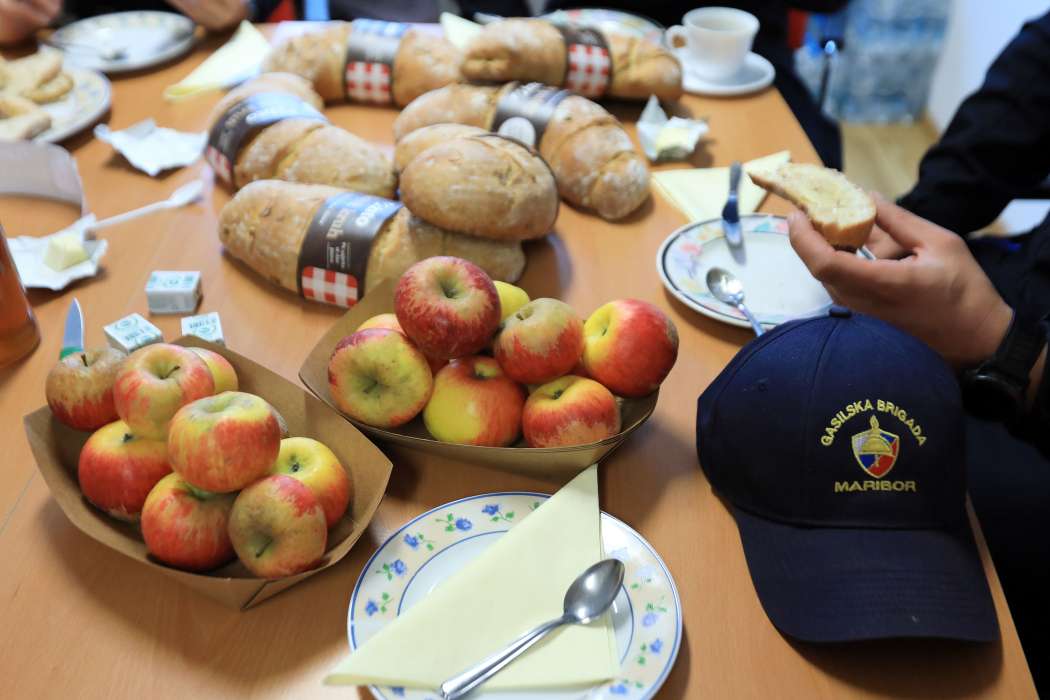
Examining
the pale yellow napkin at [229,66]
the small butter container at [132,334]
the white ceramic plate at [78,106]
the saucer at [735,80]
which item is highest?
the saucer at [735,80]

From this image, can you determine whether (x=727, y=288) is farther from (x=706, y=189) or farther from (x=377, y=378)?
(x=377, y=378)

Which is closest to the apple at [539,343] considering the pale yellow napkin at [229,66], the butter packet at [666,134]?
the butter packet at [666,134]

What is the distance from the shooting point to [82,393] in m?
0.70

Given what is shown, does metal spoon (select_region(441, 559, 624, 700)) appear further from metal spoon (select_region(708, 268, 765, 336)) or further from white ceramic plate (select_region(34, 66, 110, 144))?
white ceramic plate (select_region(34, 66, 110, 144))

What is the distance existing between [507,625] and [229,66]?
134 centimetres

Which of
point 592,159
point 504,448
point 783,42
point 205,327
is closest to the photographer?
point 504,448

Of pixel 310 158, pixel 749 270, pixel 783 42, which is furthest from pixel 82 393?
pixel 783 42

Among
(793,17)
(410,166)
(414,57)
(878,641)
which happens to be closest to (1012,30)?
(793,17)

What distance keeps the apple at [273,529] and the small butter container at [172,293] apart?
456mm

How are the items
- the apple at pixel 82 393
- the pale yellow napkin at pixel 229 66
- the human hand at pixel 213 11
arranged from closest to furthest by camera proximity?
1. the apple at pixel 82 393
2. the pale yellow napkin at pixel 229 66
3. the human hand at pixel 213 11

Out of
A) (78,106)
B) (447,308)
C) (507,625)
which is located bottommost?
(78,106)

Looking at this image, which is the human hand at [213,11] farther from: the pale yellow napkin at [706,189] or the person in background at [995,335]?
the person in background at [995,335]

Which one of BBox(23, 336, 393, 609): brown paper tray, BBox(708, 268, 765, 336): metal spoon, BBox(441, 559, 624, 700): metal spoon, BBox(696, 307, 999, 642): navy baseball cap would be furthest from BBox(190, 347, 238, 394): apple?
BBox(708, 268, 765, 336): metal spoon

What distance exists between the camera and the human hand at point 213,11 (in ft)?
5.49
